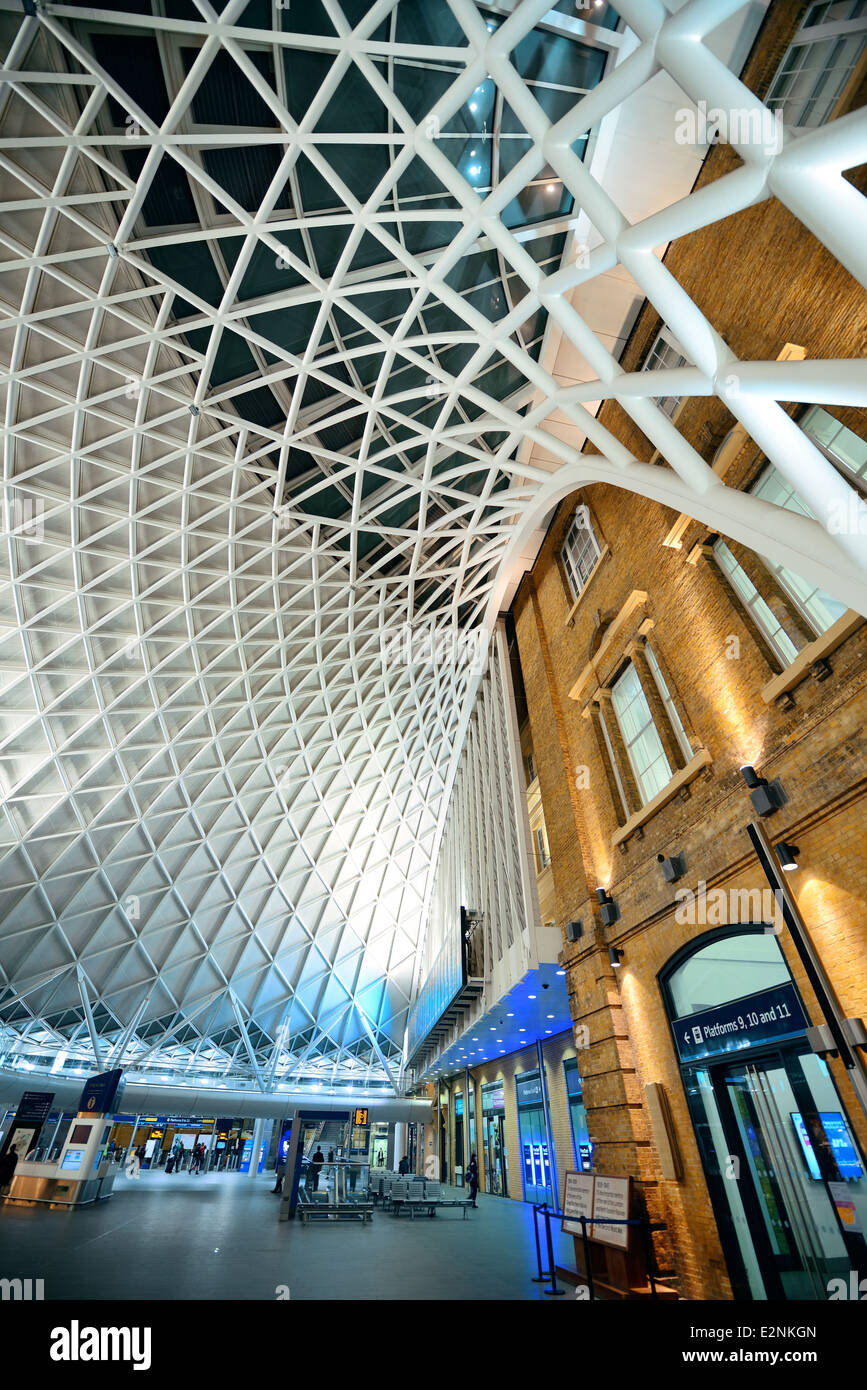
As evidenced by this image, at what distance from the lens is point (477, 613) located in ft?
92.6

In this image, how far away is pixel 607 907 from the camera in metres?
13.8

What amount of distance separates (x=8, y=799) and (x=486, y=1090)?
2885 centimetres

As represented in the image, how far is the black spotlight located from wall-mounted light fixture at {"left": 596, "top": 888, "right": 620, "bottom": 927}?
5.90 meters

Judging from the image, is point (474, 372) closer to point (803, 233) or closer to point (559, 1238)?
point (803, 233)

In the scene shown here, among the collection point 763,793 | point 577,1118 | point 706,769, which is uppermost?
point 706,769

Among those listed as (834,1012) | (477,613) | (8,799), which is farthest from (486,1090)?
(834,1012)

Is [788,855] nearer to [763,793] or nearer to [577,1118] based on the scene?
[763,793]

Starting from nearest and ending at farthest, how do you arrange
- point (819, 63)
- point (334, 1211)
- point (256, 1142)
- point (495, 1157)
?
point (819, 63)
point (334, 1211)
point (495, 1157)
point (256, 1142)

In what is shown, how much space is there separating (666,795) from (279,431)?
1749 centimetres

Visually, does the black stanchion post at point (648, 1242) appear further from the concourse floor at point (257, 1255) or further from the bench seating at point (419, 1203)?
the bench seating at point (419, 1203)

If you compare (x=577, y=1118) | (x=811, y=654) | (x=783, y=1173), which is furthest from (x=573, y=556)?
(x=577, y=1118)

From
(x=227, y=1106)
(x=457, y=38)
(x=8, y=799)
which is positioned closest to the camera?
(x=457, y=38)

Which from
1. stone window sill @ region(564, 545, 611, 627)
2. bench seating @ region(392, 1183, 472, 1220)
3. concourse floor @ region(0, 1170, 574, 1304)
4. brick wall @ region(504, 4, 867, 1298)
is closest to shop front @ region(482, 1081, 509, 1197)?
bench seating @ region(392, 1183, 472, 1220)

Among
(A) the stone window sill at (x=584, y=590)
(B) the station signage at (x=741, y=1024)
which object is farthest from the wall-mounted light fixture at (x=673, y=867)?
(A) the stone window sill at (x=584, y=590)
